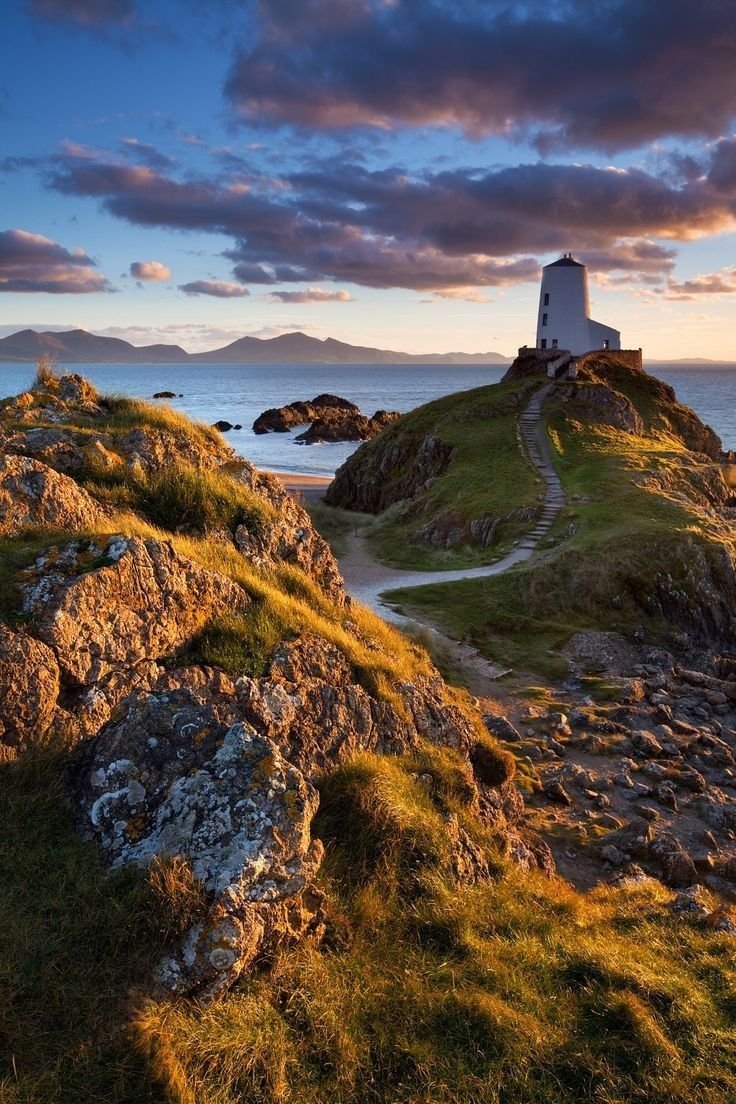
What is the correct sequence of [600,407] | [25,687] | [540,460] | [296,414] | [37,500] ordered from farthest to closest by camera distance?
[296,414] → [600,407] → [540,460] → [37,500] → [25,687]

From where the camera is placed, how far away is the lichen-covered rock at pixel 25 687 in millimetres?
7070

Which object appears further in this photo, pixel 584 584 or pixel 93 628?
pixel 584 584

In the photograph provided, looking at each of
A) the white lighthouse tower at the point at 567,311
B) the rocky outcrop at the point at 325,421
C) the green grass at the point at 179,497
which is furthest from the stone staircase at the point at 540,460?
the rocky outcrop at the point at 325,421

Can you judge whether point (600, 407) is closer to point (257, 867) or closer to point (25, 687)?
point (25, 687)

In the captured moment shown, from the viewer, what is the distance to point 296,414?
130750 millimetres

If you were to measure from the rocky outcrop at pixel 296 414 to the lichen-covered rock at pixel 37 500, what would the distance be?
113 metres

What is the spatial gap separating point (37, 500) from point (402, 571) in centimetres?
2700

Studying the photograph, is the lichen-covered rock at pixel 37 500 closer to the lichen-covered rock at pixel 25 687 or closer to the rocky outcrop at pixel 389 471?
the lichen-covered rock at pixel 25 687

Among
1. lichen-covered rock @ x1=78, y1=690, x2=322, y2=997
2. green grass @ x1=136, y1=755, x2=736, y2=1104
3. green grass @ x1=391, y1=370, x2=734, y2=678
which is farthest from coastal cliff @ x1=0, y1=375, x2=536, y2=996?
green grass @ x1=391, y1=370, x2=734, y2=678

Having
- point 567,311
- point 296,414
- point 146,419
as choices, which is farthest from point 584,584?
point 296,414

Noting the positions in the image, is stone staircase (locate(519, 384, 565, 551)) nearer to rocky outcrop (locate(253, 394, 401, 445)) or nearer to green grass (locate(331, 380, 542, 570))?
green grass (locate(331, 380, 542, 570))

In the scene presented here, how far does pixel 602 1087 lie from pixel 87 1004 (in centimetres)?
437

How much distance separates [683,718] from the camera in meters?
21.1

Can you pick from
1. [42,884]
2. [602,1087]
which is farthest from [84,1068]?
[602,1087]
